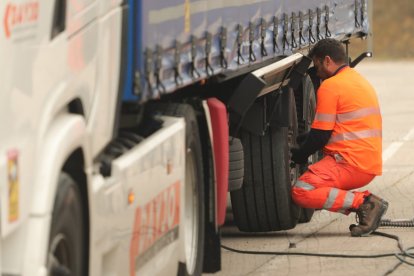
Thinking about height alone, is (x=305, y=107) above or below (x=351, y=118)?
below

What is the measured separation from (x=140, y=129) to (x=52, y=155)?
2028mm

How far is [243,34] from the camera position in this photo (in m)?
9.29

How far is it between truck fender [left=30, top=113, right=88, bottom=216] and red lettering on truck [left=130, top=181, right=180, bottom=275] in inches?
38.8

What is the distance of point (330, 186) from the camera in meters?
10.8

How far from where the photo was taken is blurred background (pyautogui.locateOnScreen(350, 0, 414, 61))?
132 feet

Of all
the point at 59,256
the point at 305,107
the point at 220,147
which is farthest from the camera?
the point at 305,107

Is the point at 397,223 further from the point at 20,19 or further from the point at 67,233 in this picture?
the point at 20,19

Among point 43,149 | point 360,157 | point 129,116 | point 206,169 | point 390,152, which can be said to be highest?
point 43,149

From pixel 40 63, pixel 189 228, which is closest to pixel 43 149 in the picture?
pixel 40 63

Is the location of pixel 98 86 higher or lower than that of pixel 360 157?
higher

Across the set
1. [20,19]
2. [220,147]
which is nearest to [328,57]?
[220,147]

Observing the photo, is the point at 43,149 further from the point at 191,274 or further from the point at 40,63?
the point at 191,274

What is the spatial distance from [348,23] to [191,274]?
5967mm

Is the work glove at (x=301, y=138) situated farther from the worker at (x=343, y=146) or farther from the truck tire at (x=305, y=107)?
the worker at (x=343, y=146)
